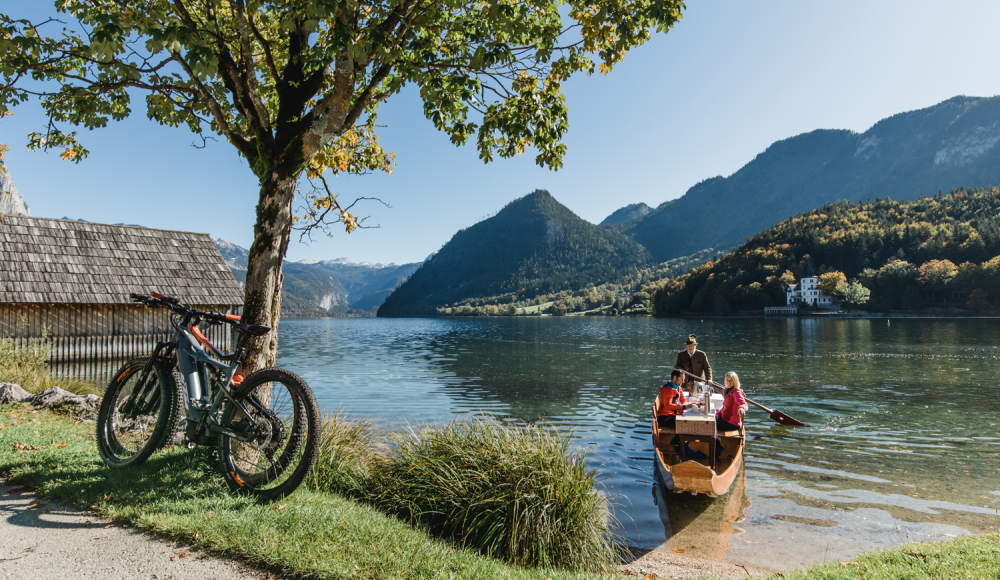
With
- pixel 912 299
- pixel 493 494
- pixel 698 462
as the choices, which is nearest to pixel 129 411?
pixel 493 494

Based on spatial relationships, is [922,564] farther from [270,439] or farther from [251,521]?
[270,439]

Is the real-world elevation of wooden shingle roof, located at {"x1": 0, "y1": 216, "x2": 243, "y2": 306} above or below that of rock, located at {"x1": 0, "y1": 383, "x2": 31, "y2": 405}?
above

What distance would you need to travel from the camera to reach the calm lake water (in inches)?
292

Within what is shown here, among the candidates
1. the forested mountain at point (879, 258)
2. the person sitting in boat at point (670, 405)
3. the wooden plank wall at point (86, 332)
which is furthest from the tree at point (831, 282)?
the wooden plank wall at point (86, 332)

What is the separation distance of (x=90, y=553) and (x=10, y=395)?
906cm

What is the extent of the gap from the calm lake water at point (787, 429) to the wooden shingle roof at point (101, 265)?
777 centimetres

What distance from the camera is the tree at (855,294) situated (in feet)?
333

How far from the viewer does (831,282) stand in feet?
363

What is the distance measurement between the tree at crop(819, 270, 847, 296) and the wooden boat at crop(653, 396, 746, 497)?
120 meters

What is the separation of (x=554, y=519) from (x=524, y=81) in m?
5.50

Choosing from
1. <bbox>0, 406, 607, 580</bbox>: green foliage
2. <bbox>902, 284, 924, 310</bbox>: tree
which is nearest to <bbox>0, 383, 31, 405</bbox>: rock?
<bbox>0, 406, 607, 580</bbox>: green foliage

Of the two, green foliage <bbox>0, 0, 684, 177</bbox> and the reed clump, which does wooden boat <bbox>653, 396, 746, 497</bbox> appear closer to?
the reed clump

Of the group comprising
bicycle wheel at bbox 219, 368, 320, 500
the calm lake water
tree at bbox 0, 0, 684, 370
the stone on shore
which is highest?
tree at bbox 0, 0, 684, 370

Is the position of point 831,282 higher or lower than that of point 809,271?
lower
